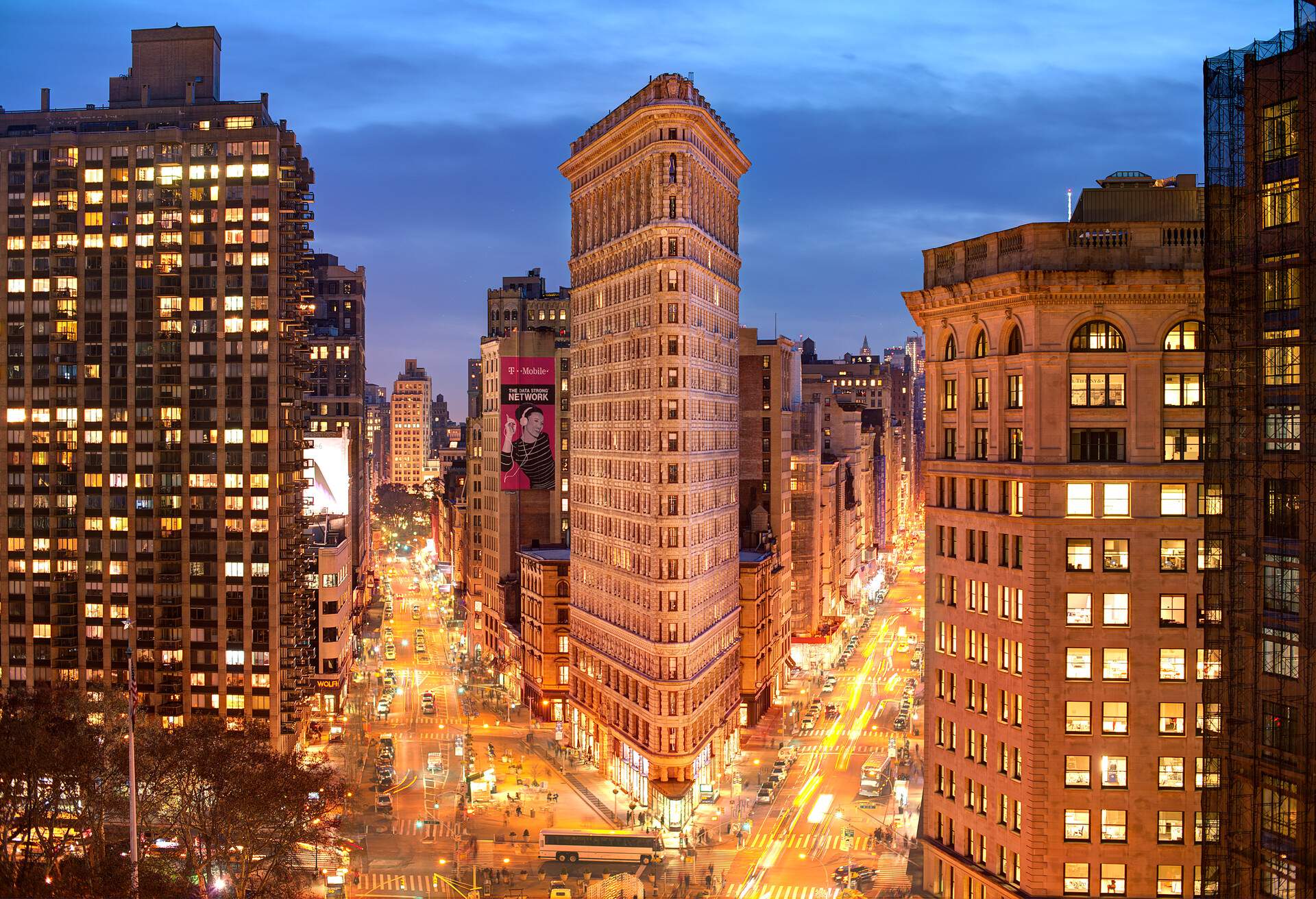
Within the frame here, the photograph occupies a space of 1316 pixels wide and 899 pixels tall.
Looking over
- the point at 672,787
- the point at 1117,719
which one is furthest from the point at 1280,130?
the point at 672,787

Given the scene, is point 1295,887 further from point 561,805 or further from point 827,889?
point 561,805

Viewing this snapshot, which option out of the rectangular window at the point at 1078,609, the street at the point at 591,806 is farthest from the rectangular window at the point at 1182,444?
the street at the point at 591,806

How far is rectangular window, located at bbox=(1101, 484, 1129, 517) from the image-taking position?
62594 millimetres

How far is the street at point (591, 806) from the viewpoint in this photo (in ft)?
303

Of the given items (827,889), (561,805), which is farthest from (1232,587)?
(561,805)

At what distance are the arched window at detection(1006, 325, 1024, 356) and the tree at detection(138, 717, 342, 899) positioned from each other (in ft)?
174

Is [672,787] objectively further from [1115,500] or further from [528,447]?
[528,447]

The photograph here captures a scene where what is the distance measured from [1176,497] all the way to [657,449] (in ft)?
192

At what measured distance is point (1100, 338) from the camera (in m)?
63.1

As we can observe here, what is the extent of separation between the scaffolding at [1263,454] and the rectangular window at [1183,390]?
14.1 metres

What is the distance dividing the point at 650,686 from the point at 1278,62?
7982cm

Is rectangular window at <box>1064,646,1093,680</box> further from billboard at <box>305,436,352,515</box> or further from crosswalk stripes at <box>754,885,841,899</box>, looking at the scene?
billboard at <box>305,436,352,515</box>

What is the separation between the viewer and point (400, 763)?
428 feet

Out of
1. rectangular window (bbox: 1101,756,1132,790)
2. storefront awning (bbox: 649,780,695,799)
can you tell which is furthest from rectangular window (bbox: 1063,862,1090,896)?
storefront awning (bbox: 649,780,695,799)
